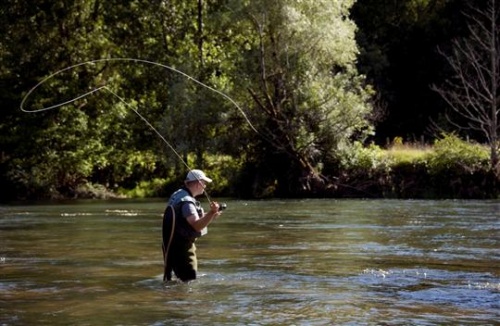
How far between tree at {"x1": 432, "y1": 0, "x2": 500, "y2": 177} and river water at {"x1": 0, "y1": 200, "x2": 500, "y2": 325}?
12.5 m

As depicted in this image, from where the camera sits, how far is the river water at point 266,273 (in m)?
10.1

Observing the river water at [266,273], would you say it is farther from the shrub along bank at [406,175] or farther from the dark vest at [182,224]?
the shrub along bank at [406,175]

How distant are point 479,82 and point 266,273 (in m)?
36.0

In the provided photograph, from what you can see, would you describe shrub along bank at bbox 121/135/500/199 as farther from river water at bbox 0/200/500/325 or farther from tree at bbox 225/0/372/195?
river water at bbox 0/200/500/325

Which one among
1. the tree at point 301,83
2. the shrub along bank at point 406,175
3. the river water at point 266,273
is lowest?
the river water at point 266,273

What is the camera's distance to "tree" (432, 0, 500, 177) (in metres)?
36.7

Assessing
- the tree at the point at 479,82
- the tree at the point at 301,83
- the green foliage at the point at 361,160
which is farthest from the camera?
the green foliage at the point at 361,160

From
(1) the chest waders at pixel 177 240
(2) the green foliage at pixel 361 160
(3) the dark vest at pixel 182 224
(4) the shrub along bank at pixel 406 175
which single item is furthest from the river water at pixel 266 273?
(2) the green foliage at pixel 361 160

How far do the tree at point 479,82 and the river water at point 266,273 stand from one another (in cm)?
1254

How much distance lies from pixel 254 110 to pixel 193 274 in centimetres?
2669

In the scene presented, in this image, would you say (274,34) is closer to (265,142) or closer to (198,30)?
(265,142)

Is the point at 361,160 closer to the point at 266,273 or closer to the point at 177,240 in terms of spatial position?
the point at 266,273

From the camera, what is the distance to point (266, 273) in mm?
13594

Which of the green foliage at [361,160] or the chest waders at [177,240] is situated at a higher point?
the green foliage at [361,160]
